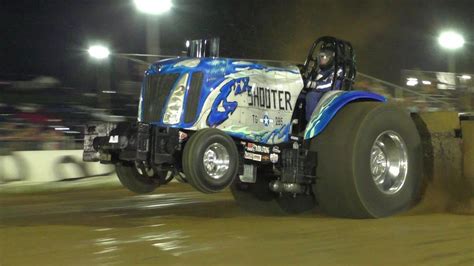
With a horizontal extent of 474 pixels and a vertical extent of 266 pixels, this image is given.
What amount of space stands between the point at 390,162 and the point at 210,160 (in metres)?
2.72

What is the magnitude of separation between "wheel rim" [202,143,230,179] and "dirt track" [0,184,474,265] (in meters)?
0.62

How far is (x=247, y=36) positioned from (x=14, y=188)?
1768 cm

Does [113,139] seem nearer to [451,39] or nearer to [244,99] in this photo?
[244,99]

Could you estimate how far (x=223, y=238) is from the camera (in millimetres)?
5887

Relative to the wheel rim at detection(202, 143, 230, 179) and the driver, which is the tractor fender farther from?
the wheel rim at detection(202, 143, 230, 179)

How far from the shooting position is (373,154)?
24.6 feet

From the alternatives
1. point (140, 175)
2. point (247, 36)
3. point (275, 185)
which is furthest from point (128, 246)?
point (247, 36)

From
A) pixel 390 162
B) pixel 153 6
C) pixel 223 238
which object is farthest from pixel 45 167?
pixel 223 238

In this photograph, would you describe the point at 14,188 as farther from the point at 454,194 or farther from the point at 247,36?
the point at 247,36

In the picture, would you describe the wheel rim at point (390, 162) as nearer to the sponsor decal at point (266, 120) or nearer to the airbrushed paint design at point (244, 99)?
the airbrushed paint design at point (244, 99)

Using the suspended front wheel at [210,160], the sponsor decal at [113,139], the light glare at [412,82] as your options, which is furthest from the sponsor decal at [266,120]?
the light glare at [412,82]

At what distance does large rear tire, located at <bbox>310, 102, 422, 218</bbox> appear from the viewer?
6.94m

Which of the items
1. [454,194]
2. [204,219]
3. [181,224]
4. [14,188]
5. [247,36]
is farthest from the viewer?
[247,36]

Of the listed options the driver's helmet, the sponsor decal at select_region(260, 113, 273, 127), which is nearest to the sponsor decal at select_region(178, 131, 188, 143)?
the sponsor decal at select_region(260, 113, 273, 127)
